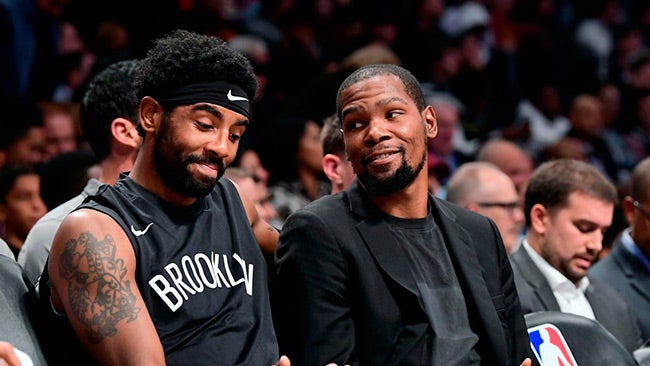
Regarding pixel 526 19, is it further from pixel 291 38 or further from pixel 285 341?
pixel 285 341

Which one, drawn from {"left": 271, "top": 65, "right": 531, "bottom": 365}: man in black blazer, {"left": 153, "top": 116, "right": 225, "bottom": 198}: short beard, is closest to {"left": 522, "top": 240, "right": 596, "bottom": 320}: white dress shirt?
{"left": 271, "top": 65, "right": 531, "bottom": 365}: man in black blazer

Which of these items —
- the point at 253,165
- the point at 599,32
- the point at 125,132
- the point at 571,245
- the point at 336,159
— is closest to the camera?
the point at 125,132

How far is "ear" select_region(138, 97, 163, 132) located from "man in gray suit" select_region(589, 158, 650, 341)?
275 centimetres

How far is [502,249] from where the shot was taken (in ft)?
13.1

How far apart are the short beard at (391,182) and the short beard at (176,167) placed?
0.55 meters

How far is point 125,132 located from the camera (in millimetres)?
4426

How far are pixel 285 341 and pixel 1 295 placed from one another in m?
0.91

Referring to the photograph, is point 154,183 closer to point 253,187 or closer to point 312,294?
point 312,294

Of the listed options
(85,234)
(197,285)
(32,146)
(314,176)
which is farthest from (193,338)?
(32,146)

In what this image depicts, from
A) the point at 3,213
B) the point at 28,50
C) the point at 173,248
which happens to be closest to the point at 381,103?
the point at 173,248

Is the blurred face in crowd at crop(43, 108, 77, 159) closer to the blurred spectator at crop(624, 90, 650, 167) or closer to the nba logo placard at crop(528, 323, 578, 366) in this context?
the nba logo placard at crop(528, 323, 578, 366)

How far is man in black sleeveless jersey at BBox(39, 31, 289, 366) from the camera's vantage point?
323 cm

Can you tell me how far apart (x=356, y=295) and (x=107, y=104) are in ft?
4.71

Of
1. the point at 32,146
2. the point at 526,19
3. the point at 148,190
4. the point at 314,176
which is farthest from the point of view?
the point at 526,19
